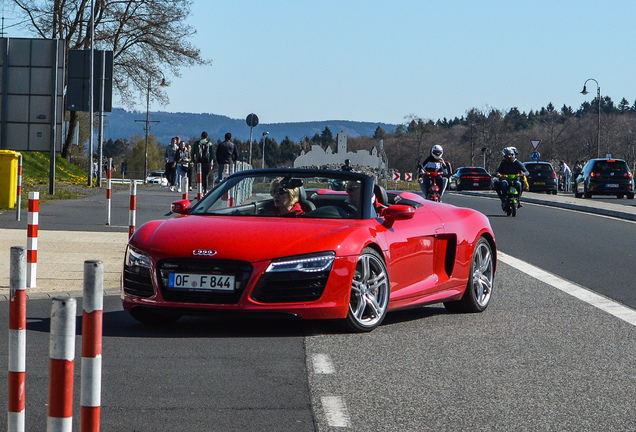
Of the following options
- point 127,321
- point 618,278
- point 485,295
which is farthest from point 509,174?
point 127,321

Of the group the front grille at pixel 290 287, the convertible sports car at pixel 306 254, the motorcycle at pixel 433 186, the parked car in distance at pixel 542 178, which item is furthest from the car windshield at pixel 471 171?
the front grille at pixel 290 287

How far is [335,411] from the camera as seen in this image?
5.32m

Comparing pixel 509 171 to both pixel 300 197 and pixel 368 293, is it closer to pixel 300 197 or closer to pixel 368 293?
pixel 300 197

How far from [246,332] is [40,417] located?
296 centimetres

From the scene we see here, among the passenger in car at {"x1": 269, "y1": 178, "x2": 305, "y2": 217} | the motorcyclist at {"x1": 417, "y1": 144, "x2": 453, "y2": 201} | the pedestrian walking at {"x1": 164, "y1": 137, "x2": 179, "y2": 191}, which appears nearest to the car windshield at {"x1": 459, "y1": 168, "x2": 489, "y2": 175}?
the pedestrian walking at {"x1": 164, "y1": 137, "x2": 179, "y2": 191}

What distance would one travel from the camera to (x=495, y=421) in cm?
514

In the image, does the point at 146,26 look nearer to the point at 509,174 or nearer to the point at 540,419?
the point at 509,174

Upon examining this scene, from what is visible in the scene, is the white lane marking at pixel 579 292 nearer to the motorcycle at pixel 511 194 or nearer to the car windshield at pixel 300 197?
the car windshield at pixel 300 197

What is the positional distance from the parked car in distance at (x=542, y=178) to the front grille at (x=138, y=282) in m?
44.4

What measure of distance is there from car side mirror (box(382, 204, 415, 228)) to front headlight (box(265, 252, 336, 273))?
855 mm

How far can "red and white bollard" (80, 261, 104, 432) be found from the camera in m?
3.60

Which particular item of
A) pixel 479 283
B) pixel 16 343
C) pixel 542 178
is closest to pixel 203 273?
pixel 479 283

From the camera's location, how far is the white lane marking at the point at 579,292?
9102 millimetres

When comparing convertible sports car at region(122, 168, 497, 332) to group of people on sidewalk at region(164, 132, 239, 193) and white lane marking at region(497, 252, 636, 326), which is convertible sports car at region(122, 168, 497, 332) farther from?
group of people on sidewalk at region(164, 132, 239, 193)
